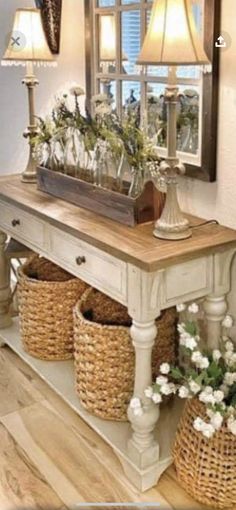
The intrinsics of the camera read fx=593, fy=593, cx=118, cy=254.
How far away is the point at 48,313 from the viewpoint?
8.34ft

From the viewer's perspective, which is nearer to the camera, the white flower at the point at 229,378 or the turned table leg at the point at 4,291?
the white flower at the point at 229,378

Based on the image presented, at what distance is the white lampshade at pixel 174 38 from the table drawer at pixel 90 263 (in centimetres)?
63

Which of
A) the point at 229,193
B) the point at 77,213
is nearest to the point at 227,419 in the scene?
the point at 229,193

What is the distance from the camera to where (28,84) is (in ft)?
8.36

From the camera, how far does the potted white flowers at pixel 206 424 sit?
1816 millimetres

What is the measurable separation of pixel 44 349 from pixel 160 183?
1.00 m

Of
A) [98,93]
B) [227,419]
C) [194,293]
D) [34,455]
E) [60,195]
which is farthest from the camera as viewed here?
[98,93]

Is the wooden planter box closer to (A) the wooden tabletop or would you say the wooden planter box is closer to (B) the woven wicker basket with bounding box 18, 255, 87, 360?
(A) the wooden tabletop

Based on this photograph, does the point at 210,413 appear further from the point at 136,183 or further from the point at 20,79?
the point at 20,79

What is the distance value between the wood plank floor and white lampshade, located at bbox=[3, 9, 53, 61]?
1422mm

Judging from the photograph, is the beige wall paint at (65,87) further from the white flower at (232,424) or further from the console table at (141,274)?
the white flower at (232,424)

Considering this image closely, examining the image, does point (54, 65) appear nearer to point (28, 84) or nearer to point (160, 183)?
point (28, 84)

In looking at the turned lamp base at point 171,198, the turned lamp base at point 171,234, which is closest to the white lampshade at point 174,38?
the turned lamp base at point 171,198

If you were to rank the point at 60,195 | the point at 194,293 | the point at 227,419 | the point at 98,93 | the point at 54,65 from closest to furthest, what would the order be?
the point at 227,419, the point at 194,293, the point at 60,195, the point at 98,93, the point at 54,65
